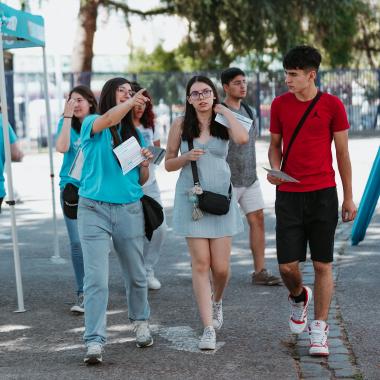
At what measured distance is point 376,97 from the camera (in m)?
35.2

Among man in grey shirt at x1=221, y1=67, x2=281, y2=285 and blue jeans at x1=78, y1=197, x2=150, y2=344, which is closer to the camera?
blue jeans at x1=78, y1=197, x2=150, y2=344

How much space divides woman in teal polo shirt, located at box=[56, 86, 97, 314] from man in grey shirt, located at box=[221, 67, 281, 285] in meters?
1.15

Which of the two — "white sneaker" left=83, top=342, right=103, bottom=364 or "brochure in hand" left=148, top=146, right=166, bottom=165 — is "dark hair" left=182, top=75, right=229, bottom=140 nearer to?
"brochure in hand" left=148, top=146, right=166, bottom=165

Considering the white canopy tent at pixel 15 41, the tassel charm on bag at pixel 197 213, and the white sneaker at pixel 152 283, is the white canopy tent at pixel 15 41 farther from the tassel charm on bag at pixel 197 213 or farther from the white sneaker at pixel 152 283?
the tassel charm on bag at pixel 197 213

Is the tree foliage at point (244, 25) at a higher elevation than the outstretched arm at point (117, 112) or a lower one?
higher

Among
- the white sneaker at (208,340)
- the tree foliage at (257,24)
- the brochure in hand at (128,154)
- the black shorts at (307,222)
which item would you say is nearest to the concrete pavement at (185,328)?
the white sneaker at (208,340)

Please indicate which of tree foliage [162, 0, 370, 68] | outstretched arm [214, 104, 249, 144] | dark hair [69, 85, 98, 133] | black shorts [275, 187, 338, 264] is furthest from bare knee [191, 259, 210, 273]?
tree foliage [162, 0, 370, 68]

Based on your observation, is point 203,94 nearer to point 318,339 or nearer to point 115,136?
point 115,136

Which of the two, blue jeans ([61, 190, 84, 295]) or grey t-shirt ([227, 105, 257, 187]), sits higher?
grey t-shirt ([227, 105, 257, 187])

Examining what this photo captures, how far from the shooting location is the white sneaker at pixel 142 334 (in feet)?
21.3

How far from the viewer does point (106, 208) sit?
246 inches

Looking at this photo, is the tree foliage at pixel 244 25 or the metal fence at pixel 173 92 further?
the tree foliage at pixel 244 25

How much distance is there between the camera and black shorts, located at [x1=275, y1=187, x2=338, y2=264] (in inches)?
247

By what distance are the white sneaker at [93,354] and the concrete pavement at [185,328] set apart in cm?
6
